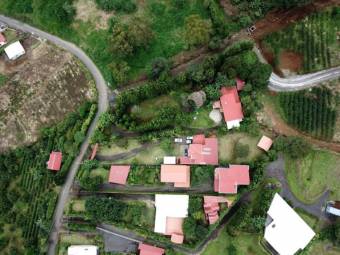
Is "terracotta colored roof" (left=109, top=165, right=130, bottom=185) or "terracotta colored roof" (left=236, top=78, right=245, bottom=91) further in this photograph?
"terracotta colored roof" (left=236, top=78, right=245, bottom=91)

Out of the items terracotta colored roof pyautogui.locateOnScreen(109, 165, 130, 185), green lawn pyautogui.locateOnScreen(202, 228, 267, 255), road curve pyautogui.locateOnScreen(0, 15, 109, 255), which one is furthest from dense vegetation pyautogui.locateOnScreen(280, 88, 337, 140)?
road curve pyautogui.locateOnScreen(0, 15, 109, 255)

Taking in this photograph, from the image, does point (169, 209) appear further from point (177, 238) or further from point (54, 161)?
point (54, 161)

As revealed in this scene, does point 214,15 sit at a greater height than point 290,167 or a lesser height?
greater

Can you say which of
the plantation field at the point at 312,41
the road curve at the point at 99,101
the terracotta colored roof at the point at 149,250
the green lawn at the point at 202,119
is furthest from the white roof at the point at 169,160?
the plantation field at the point at 312,41

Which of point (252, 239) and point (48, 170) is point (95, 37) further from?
point (252, 239)

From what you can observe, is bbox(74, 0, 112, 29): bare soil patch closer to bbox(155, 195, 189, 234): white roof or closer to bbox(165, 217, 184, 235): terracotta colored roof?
bbox(155, 195, 189, 234): white roof

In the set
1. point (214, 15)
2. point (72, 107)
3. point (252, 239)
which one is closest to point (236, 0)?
point (214, 15)

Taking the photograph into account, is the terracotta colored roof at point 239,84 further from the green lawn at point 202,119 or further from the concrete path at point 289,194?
the concrete path at point 289,194
